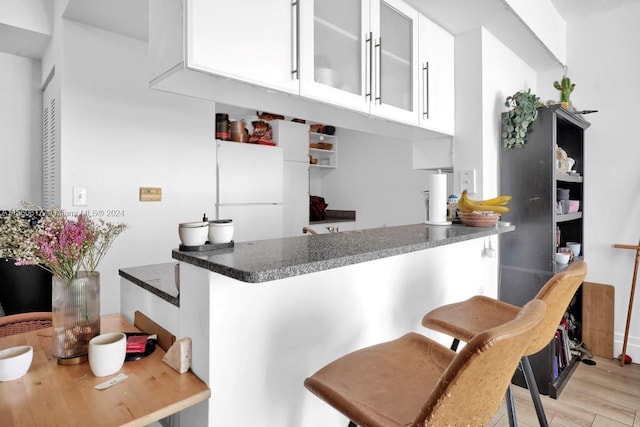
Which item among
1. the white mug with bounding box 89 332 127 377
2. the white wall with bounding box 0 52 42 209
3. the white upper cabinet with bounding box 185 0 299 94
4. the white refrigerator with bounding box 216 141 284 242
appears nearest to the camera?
the white mug with bounding box 89 332 127 377

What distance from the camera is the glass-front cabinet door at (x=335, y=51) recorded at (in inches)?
55.6

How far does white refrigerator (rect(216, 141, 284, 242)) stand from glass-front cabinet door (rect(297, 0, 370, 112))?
5.31 ft

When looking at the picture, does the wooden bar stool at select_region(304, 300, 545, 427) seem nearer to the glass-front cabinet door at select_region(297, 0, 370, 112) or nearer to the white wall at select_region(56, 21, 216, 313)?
the glass-front cabinet door at select_region(297, 0, 370, 112)

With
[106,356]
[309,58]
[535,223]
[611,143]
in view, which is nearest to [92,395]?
[106,356]

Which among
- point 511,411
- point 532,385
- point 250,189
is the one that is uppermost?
point 250,189

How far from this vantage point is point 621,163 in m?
2.81

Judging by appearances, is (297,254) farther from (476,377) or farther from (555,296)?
(555,296)

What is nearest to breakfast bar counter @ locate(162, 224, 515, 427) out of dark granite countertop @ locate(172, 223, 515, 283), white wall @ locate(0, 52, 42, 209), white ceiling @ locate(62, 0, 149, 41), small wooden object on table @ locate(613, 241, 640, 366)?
dark granite countertop @ locate(172, 223, 515, 283)

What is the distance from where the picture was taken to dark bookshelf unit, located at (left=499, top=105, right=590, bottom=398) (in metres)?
2.30

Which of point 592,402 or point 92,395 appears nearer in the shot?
point 92,395

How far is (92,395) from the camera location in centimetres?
87

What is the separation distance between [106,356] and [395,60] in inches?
69.4

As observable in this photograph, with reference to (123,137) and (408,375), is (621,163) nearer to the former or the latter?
(408,375)

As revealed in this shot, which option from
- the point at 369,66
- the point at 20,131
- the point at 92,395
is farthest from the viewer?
the point at 20,131
